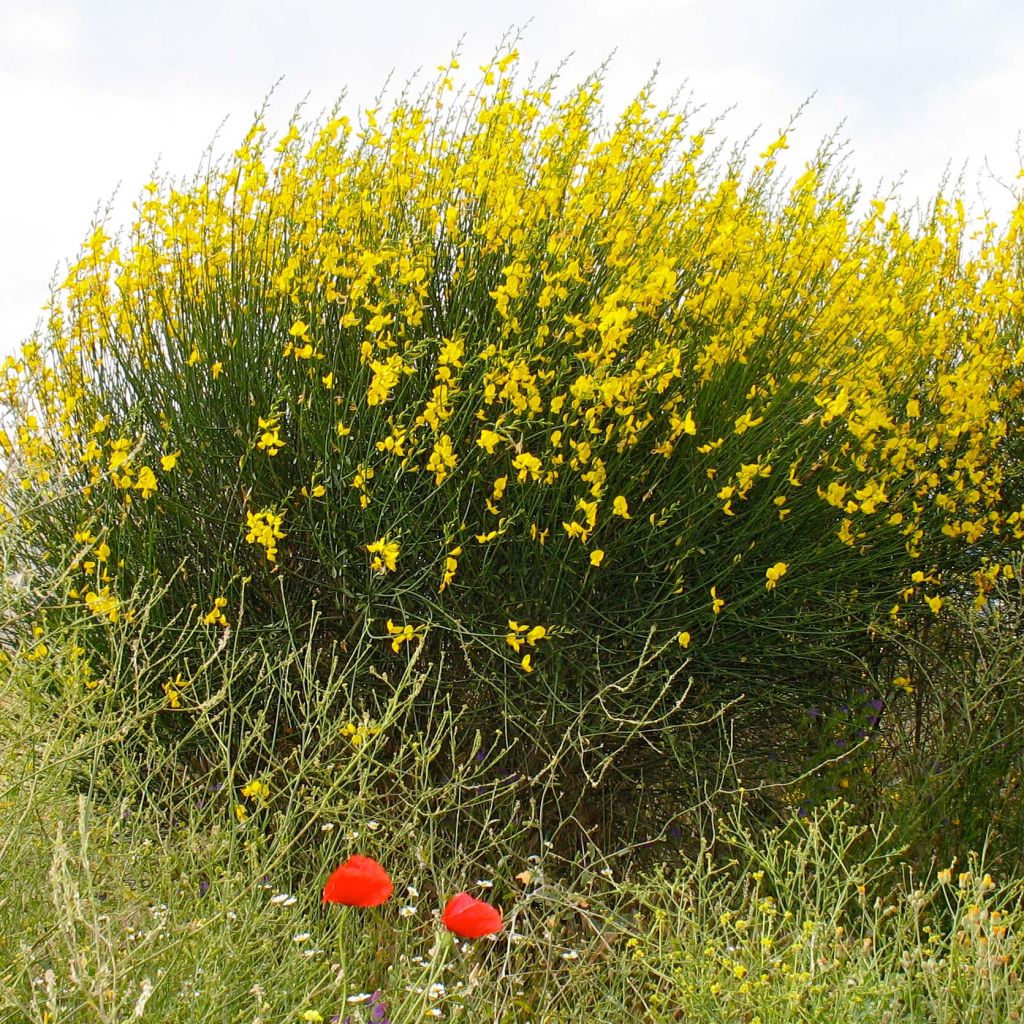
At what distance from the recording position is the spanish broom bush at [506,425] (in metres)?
3.48

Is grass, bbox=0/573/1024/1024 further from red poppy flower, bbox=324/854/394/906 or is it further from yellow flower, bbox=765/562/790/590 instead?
yellow flower, bbox=765/562/790/590

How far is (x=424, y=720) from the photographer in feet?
12.8

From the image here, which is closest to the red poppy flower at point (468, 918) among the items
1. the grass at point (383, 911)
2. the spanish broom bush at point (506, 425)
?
the grass at point (383, 911)

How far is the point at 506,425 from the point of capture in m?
3.45

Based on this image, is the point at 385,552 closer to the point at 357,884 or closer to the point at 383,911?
the point at 383,911

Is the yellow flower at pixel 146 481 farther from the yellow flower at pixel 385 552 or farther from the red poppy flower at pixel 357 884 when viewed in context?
the red poppy flower at pixel 357 884

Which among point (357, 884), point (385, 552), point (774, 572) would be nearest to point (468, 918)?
point (357, 884)

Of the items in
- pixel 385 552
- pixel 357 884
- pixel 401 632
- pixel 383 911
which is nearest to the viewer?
pixel 357 884

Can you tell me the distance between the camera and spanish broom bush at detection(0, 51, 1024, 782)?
3.48 metres

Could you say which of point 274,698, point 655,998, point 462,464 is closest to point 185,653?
point 274,698

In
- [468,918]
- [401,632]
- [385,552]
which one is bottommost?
[468,918]

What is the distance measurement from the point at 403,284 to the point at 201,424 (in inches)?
31.5

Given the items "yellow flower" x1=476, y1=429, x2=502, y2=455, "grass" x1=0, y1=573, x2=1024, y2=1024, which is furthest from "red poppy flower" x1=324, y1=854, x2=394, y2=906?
"yellow flower" x1=476, y1=429, x2=502, y2=455

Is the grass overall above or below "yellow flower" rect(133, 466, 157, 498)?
below
